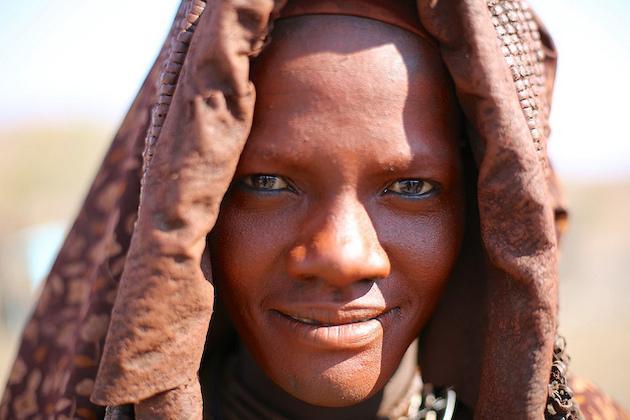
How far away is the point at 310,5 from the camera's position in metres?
1.34

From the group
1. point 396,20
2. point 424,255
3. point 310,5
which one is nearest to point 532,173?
point 424,255

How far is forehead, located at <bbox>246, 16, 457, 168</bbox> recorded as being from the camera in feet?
4.27

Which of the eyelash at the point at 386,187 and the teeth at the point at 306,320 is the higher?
the eyelash at the point at 386,187

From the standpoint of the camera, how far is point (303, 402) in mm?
1668

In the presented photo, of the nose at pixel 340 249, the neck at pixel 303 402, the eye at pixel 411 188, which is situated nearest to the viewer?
the nose at pixel 340 249

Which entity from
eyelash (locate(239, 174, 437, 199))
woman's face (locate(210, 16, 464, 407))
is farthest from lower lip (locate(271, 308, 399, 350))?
eyelash (locate(239, 174, 437, 199))

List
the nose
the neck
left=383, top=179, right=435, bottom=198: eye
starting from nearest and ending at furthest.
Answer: the nose
left=383, top=179, right=435, bottom=198: eye
the neck

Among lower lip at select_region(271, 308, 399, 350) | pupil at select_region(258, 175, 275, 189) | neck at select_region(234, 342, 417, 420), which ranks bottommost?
neck at select_region(234, 342, 417, 420)

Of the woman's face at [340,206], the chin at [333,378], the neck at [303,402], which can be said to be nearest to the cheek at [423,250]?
the woman's face at [340,206]

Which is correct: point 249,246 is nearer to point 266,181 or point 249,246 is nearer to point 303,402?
point 266,181

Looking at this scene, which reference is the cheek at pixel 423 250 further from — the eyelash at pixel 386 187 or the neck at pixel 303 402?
the neck at pixel 303 402

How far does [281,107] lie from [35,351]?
104 centimetres

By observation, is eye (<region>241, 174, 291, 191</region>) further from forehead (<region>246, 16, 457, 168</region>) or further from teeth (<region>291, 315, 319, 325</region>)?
teeth (<region>291, 315, 319, 325</region>)

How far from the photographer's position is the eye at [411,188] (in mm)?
1394
